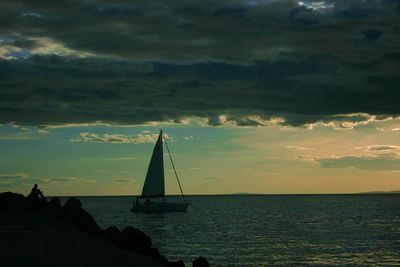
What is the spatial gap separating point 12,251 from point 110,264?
4104 millimetres

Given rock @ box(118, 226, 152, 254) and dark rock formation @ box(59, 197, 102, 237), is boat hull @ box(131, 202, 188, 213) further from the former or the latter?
rock @ box(118, 226, 152, 254)

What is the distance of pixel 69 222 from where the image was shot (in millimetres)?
32344

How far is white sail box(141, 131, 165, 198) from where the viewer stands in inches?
3794

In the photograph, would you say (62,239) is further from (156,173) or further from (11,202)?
(156,173)

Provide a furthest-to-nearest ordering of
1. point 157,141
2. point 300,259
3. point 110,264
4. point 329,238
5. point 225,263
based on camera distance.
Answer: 1. point 157,141
2. point 329,238
3. point 300,259
4. point 225,263
5. point 110,264

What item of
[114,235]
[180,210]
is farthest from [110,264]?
[180,210]

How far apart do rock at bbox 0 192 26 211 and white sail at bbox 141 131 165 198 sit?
5892cm

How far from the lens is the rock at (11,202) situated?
111 ft

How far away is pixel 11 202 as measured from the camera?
3559 centimetres

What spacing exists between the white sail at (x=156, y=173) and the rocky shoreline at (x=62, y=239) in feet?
192

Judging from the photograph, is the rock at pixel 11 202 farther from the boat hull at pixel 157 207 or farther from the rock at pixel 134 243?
the boat hull at pixel 157 207

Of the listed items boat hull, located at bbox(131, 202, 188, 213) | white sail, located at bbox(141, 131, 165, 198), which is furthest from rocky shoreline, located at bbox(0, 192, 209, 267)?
boat hull, located at bbox(131, 202, 188, 213)

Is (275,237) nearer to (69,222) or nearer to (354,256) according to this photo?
(354,256)

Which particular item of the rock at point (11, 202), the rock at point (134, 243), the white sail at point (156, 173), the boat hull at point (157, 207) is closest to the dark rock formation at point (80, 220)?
the rock at point (11, 202)
